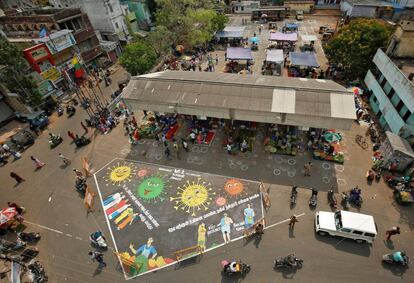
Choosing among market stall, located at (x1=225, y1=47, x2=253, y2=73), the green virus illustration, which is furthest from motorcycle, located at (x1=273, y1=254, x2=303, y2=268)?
market stall, located at (x1=225, y1=47, x2=253, y2=73)

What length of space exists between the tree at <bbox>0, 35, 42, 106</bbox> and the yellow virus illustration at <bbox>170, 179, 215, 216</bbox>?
30.1 meters

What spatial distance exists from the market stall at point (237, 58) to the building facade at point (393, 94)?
2088cm

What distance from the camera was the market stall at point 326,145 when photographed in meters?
26.1

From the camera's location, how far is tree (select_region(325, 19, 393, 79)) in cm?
3372

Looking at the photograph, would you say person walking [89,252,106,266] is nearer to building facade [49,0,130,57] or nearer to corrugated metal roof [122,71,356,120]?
corrugated metal roof [122,71,356,120]

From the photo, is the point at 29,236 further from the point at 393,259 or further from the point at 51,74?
the point at 393,259

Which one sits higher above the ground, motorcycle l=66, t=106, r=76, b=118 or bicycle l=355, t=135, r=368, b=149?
motorcycle l=66, t=106, r=76, b=118

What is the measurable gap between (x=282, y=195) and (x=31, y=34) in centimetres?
5032

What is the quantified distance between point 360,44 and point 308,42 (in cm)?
2135

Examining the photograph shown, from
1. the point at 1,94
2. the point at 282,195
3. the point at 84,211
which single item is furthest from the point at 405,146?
the point at 1,94

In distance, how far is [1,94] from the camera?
125 ft

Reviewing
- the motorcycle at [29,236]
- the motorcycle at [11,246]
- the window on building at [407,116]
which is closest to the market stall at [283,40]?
the window on building at [407,116]

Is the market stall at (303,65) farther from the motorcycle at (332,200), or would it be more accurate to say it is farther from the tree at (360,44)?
the motorcycle at (332,200)

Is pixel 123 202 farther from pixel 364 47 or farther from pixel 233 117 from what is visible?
pixel 364 47
